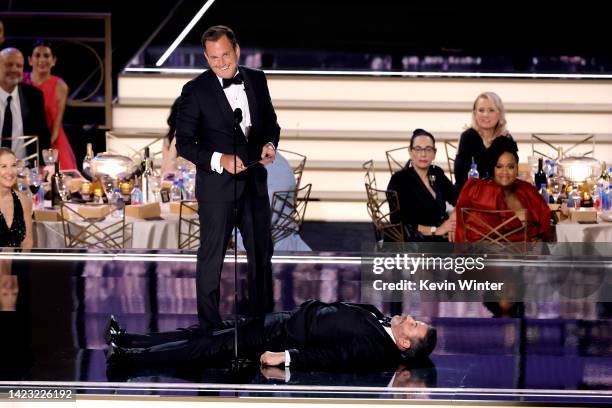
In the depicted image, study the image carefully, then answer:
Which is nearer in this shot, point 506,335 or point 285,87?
point 506,335

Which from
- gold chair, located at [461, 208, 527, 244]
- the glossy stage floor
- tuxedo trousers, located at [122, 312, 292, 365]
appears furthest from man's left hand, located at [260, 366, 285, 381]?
gold chair, located at [461, 208, 527, 244]

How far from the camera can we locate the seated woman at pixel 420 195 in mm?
7848

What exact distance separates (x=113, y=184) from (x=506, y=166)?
8.13 ft

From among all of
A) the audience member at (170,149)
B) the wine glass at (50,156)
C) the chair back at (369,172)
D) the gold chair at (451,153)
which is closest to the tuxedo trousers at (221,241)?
the chair back at (369,172)

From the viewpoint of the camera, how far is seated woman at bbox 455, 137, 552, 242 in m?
7.36

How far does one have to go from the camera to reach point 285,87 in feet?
38.2

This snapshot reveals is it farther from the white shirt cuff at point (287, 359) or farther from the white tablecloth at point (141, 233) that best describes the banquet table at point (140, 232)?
the white shirt cuff at point (287, 359)

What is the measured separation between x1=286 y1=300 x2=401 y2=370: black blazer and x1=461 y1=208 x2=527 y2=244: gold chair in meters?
1.77

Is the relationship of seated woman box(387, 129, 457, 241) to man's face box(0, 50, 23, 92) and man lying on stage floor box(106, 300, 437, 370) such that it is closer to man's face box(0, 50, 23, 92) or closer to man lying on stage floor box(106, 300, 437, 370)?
man lying on stage floor box(106, 300, 437, 370)

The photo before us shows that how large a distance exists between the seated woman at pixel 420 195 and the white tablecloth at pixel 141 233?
54.4 inches

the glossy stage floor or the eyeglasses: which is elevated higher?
the eyeglasses

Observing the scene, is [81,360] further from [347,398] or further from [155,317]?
[347,398]

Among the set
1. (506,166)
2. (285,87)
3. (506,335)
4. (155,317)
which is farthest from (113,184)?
(285,87)

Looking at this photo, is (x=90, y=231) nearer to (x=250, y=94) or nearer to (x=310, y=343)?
(x=250, y=94)
